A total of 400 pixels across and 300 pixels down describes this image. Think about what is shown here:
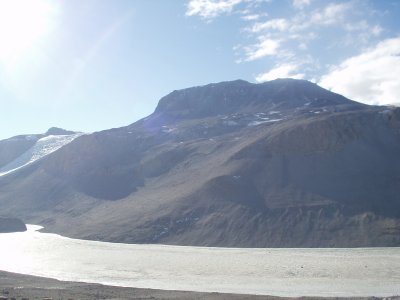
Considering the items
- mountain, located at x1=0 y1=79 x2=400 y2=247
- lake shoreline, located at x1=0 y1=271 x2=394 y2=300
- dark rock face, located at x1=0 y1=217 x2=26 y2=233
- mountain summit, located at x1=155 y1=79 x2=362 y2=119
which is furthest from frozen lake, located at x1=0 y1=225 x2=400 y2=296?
mountain summit, located at x1=155 y1=79 x2=362 y2=119

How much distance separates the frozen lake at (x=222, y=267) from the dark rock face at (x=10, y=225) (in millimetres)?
32176

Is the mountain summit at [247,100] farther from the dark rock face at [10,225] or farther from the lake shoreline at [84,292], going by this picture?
the lake shoreline at [84,292]

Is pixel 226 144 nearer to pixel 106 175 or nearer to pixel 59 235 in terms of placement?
pixel 106 175

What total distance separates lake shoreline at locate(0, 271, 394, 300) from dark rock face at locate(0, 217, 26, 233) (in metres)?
67.0

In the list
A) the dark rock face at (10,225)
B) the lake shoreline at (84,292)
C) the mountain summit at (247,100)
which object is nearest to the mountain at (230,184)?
the dark rock face at (10,225)

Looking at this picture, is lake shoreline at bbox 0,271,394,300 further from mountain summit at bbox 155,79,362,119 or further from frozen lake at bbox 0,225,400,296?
mountain summit at bbox 155,79,362,119

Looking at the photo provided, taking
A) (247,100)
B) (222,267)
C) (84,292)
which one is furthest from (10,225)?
(247,100)

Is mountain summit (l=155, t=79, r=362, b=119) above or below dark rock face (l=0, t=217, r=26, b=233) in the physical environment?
above

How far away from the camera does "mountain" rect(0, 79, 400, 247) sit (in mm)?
78438

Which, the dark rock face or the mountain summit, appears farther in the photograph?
the mountain summit

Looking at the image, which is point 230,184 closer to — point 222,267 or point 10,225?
point 222,267

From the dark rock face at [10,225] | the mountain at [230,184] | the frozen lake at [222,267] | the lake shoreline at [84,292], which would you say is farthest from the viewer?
the dark rock face at [10,225]

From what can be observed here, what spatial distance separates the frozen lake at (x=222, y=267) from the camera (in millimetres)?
45750

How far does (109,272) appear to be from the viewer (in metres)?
56.0
